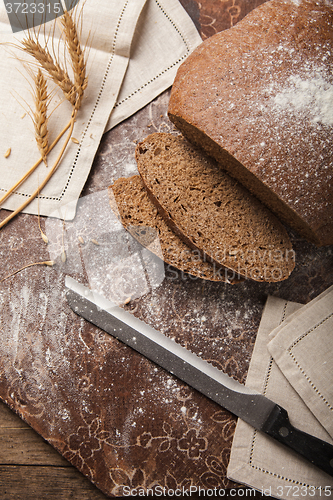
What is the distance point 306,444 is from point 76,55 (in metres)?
2.49

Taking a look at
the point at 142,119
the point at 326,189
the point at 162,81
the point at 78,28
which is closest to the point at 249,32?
the point at 162,81

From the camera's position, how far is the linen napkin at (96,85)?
1.85 m

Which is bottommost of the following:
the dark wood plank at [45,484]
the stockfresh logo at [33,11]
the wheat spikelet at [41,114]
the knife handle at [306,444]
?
the dark wood plank at [45,484]

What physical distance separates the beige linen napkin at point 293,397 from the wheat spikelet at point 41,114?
5.79 ft

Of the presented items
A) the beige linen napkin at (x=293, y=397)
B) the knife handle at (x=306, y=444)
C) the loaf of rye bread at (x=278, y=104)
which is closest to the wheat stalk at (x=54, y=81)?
the loaf of rye bread at (x=278, y=104)

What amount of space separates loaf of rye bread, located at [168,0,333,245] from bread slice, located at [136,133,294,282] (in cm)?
23

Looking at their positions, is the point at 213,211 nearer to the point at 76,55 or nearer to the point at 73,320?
the point at 73,320

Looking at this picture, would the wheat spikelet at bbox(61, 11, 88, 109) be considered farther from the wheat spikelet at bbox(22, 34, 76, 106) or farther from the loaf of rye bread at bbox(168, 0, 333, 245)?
the loaf of rye bread at bbox(168, 0, 333, 245)

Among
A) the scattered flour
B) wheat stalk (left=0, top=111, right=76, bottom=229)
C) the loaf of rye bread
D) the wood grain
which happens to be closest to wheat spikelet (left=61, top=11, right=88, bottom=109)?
wheat stalk (left=0, top=111, right=76, bottom=229)

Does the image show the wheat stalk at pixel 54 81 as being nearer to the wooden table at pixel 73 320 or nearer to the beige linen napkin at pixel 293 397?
the wooden table at pixel 73 320

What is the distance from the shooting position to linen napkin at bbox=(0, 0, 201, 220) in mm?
1847

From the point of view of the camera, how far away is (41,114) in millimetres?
1783

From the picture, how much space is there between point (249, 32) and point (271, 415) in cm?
203

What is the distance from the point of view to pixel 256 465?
1.79 metres
